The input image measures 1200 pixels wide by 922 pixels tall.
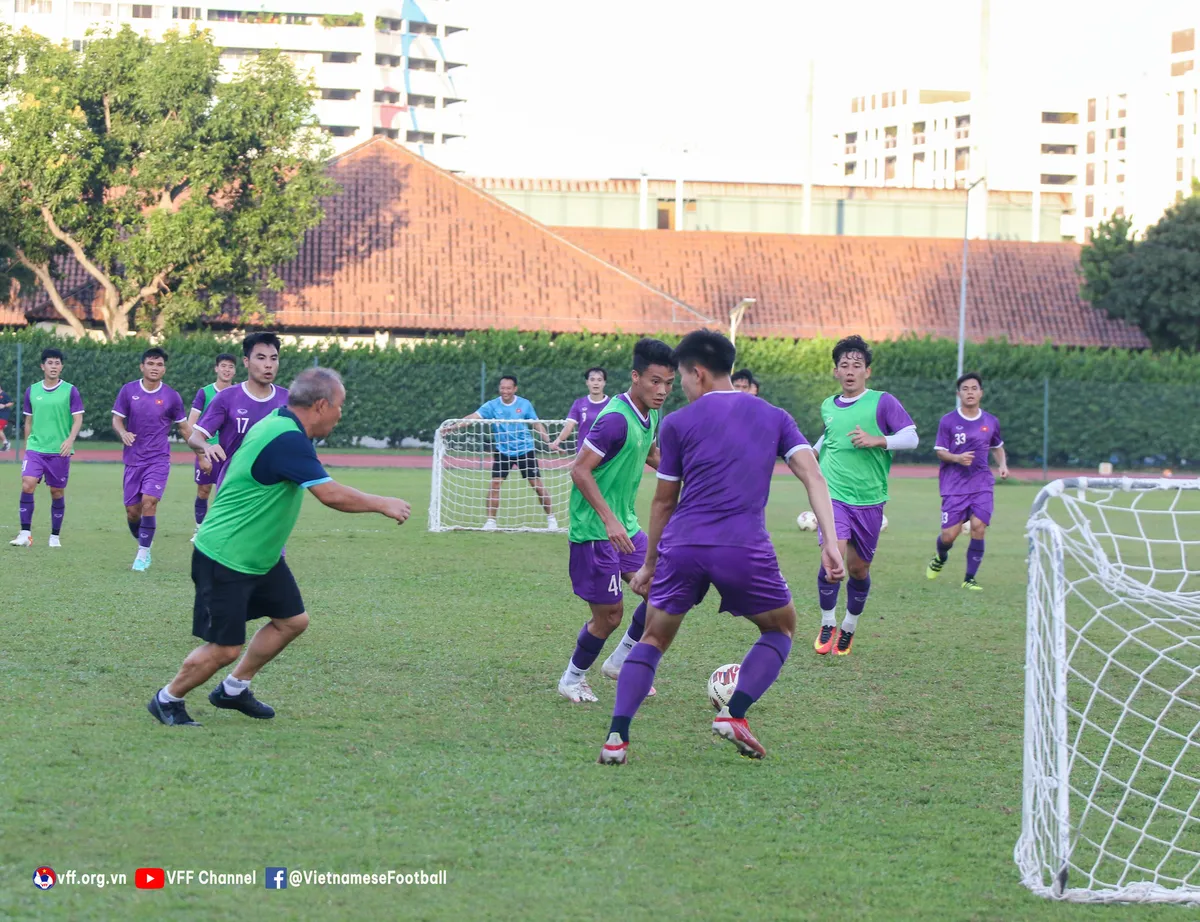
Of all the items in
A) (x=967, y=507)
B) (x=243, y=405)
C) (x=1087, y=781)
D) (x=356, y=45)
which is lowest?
(x=1087, y=781)

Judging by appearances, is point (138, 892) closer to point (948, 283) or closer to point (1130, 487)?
point (1130, 487)

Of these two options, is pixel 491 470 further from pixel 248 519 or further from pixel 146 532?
pixel 248 519

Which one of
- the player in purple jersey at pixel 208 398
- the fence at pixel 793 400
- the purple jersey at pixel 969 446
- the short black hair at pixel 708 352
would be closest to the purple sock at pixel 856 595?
the short black hair at pixel 708 352

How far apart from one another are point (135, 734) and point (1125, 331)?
4406 centimetres

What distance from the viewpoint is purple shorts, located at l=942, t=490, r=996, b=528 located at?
515 inches

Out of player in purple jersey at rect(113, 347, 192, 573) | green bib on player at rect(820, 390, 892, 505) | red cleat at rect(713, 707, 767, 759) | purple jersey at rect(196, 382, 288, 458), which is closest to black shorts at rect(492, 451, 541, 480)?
player in purple jersey at rect(113, 347, 192, 573)

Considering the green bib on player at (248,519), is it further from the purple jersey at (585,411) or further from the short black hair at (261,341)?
the purple jersey at (585,411)

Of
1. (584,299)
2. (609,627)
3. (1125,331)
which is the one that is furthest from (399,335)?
(609,627)

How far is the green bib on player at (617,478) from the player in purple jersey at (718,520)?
3.54ft

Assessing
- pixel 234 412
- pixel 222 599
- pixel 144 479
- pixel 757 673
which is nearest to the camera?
pixel 757 673

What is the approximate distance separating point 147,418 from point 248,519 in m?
7.18

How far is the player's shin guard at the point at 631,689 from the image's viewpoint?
632 centimetres

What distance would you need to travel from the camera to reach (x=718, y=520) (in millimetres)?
6254

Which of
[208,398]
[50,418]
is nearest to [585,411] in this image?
[208,398]
